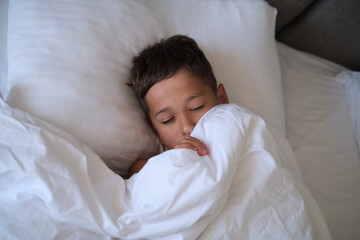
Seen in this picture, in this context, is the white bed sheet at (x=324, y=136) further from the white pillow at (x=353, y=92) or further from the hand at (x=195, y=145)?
the hand at (x=195, y=145)

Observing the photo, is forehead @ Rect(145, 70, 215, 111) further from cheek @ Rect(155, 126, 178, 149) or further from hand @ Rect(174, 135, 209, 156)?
hand @ Rect(174, 135, 209, 156)

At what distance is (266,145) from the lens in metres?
0.74

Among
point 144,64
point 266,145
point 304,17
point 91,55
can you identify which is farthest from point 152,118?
point 304,17

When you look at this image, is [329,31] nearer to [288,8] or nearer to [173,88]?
[288,8]

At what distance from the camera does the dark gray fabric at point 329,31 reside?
1176 mm

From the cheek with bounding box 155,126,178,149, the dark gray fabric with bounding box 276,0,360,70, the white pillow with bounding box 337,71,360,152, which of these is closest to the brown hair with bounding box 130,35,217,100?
the cheek with bounding box 155,126,178,149

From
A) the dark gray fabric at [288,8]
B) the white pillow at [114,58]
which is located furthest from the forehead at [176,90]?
the dark gray fabric at [288,8]

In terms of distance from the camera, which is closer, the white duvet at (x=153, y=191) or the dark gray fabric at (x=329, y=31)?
the white duvet at (x=153, y=191)

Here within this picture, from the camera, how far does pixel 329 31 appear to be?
1.25m

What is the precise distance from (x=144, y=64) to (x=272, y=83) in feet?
1.90

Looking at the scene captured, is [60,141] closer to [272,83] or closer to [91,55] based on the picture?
[91,55]

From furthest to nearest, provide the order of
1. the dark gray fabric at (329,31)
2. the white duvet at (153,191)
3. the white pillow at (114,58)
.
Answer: the dark gray fabric at (329,31)
the white pillow at (114,58)
the white duvet at (153,191)

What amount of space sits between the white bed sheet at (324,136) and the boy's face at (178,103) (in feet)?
1.73

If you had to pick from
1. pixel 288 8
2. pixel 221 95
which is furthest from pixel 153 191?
pixel 288 8
